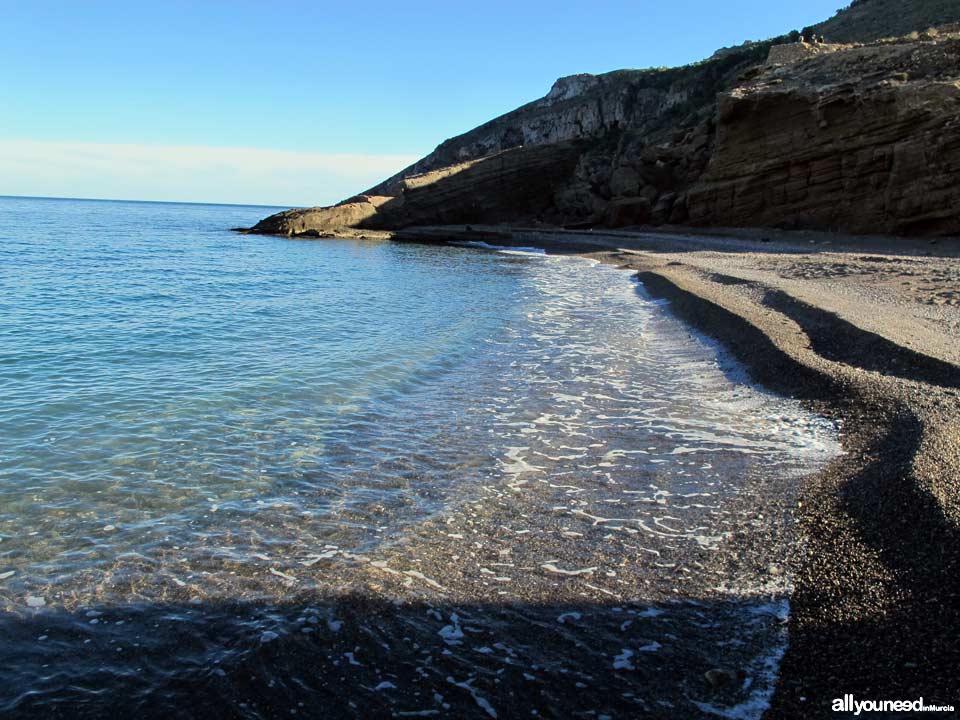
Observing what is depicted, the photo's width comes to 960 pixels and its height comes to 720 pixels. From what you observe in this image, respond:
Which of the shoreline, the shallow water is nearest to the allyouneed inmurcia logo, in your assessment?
the shoreline

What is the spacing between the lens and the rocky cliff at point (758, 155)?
20.2 m

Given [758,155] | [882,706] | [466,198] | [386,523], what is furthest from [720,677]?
[466,198]

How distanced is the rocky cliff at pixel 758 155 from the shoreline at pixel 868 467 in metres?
7.68

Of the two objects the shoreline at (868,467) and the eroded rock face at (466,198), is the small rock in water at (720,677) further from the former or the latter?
the eroded rock face at (466,198)

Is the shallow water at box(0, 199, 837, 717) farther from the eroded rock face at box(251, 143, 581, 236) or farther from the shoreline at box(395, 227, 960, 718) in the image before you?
the eroded rock face at box(251, 143, 581, 236)

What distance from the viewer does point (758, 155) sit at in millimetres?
26219

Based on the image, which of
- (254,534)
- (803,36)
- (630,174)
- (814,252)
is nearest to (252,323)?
(254,534)

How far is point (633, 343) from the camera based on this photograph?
10453mm

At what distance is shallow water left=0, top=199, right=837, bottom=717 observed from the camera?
9.28 ft

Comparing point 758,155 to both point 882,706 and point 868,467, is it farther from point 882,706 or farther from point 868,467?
point 882,706

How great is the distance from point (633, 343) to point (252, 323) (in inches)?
299

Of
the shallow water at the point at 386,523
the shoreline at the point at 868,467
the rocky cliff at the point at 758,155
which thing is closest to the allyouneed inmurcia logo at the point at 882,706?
the shoreline at the point at 868,467

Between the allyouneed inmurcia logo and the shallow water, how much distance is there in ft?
0.96

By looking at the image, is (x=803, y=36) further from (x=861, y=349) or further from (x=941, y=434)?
(x=941, y=434)
